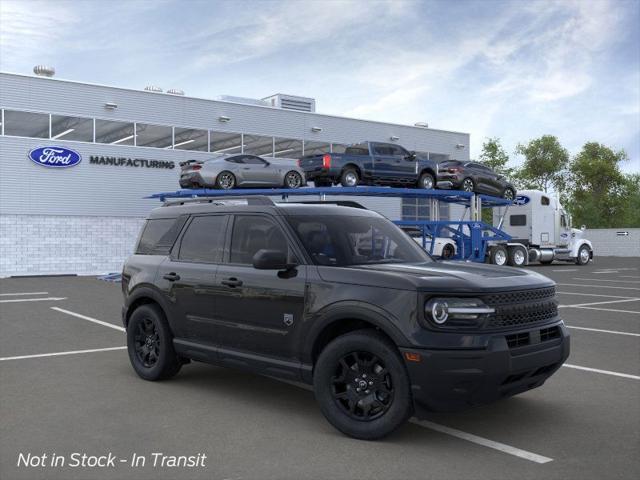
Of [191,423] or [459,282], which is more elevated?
[459,282]

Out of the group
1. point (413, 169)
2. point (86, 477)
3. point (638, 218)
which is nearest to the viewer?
point (86, 477)

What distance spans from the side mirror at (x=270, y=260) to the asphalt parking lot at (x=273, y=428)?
125 centimetres

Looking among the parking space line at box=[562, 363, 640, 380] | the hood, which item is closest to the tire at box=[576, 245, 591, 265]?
the parking space line at box=[562, 363, 640, 380]

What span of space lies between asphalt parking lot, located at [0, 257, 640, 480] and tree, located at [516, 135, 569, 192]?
235 ft

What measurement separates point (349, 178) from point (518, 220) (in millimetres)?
12716

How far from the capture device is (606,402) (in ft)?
19.9

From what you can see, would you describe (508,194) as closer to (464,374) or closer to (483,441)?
(483,441)

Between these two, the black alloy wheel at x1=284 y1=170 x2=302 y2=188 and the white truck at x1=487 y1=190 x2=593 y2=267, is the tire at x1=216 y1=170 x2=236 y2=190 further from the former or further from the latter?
the white truck at x1=487 y1=190 x2=593 y2=267

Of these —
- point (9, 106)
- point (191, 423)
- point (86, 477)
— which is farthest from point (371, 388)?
point (9, 106)

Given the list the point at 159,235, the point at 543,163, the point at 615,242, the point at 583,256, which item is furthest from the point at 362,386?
the point at 543,163

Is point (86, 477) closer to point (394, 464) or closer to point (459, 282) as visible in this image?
point (394, 464)

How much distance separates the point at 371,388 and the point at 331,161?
18165 millimetres

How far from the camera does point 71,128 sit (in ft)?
91.9

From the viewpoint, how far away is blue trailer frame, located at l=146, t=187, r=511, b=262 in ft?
75.8
